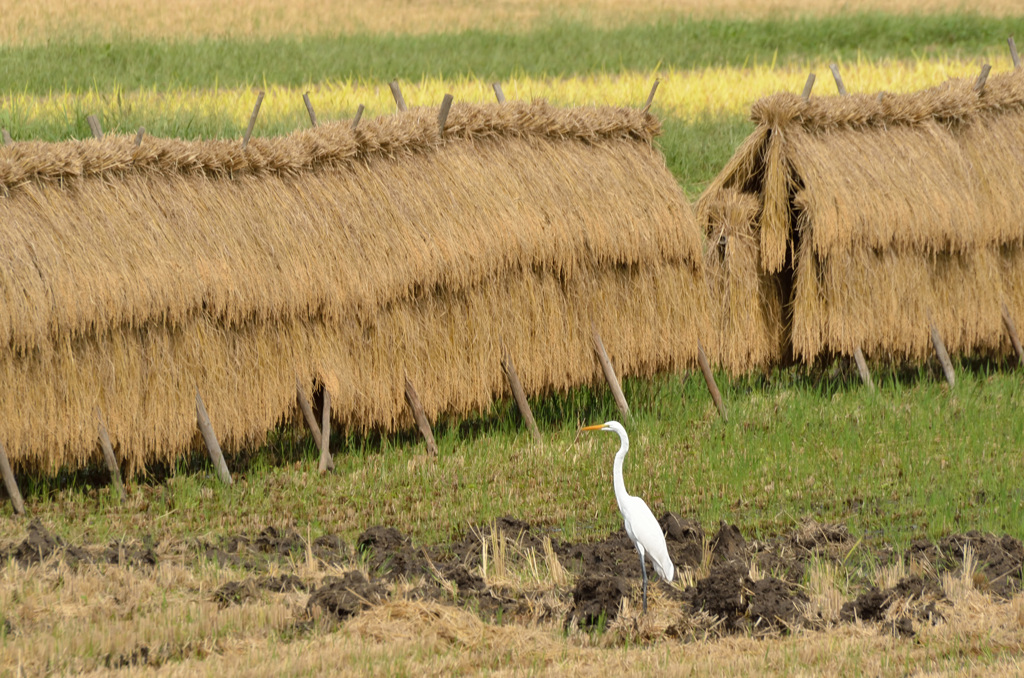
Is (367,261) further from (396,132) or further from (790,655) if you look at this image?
(790,655)

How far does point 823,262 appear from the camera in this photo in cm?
1359

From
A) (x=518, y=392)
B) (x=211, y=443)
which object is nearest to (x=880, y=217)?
(x=518, y=392)

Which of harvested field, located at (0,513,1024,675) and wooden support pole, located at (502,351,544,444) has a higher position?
wooden support pole, located at (502,351,544,444)

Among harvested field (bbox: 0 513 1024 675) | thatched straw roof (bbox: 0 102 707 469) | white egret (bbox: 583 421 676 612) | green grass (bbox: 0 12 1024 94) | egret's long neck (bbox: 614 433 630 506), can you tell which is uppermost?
green grass (bbox: 0 12 1024 94)

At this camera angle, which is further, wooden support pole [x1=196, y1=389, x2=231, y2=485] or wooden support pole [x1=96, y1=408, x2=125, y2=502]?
wooden support pole [x1=196, y1=389, x2=231, y2=485]

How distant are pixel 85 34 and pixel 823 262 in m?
18.7

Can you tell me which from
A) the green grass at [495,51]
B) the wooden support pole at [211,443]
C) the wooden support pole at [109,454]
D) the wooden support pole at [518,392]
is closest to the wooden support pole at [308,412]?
the wooden support pole at [211,443]

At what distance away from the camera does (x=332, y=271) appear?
442 inches

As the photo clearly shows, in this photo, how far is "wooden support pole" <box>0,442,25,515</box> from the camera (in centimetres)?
975

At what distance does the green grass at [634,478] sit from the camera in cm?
979

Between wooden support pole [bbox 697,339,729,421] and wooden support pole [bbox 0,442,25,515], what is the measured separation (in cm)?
661

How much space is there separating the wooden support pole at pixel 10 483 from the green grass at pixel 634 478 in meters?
0.19

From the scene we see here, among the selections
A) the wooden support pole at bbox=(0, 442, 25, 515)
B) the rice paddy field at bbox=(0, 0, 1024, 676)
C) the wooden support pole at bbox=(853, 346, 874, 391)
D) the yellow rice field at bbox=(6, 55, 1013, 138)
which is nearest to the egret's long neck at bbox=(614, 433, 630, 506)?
the rice paddy field at bbox=(0, 0, 1024, 676)

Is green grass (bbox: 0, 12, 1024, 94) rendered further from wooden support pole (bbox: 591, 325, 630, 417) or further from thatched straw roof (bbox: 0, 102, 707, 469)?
wooden support pole (bbox: 591, 325, 630, 417)
